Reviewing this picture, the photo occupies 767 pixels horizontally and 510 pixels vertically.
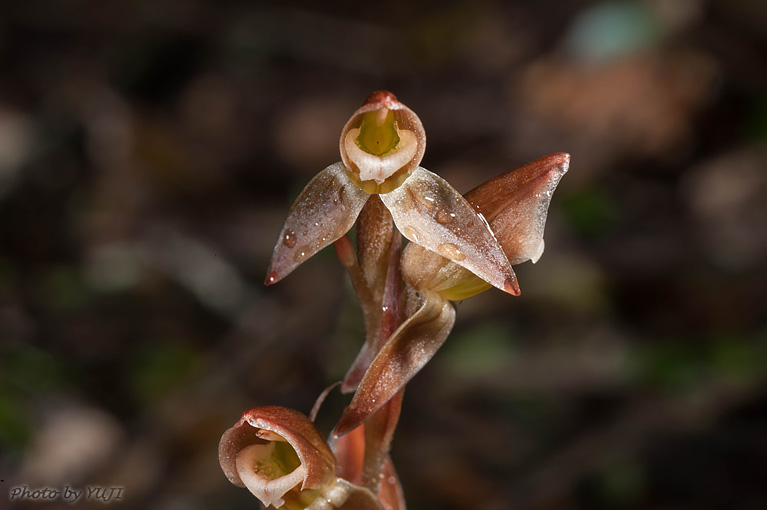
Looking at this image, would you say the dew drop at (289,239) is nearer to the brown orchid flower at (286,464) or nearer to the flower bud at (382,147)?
the flower bud at (382,147)

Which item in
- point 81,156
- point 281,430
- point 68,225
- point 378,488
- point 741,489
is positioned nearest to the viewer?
point 281,430

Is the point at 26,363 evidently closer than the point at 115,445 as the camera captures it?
No

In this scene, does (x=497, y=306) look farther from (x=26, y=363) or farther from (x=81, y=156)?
A: (x=81, y=156)

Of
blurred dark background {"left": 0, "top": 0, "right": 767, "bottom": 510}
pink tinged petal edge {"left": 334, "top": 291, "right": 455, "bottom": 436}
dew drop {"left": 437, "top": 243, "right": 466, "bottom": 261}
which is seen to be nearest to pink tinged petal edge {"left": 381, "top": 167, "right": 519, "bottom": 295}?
dew drop {"left": 437, "top": 243, "right": 466, "bottom": 261}

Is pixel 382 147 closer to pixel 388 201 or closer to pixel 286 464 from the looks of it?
pixel 388 201

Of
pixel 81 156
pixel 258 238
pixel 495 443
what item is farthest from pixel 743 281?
pixel 81 156

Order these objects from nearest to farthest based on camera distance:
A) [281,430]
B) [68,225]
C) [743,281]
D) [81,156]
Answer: [281,430], [743,281], [68,225], [81,156]

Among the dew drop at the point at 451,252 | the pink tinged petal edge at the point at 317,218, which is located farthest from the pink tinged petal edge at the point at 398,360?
the pink tinged petal edge at the point at 317,218
